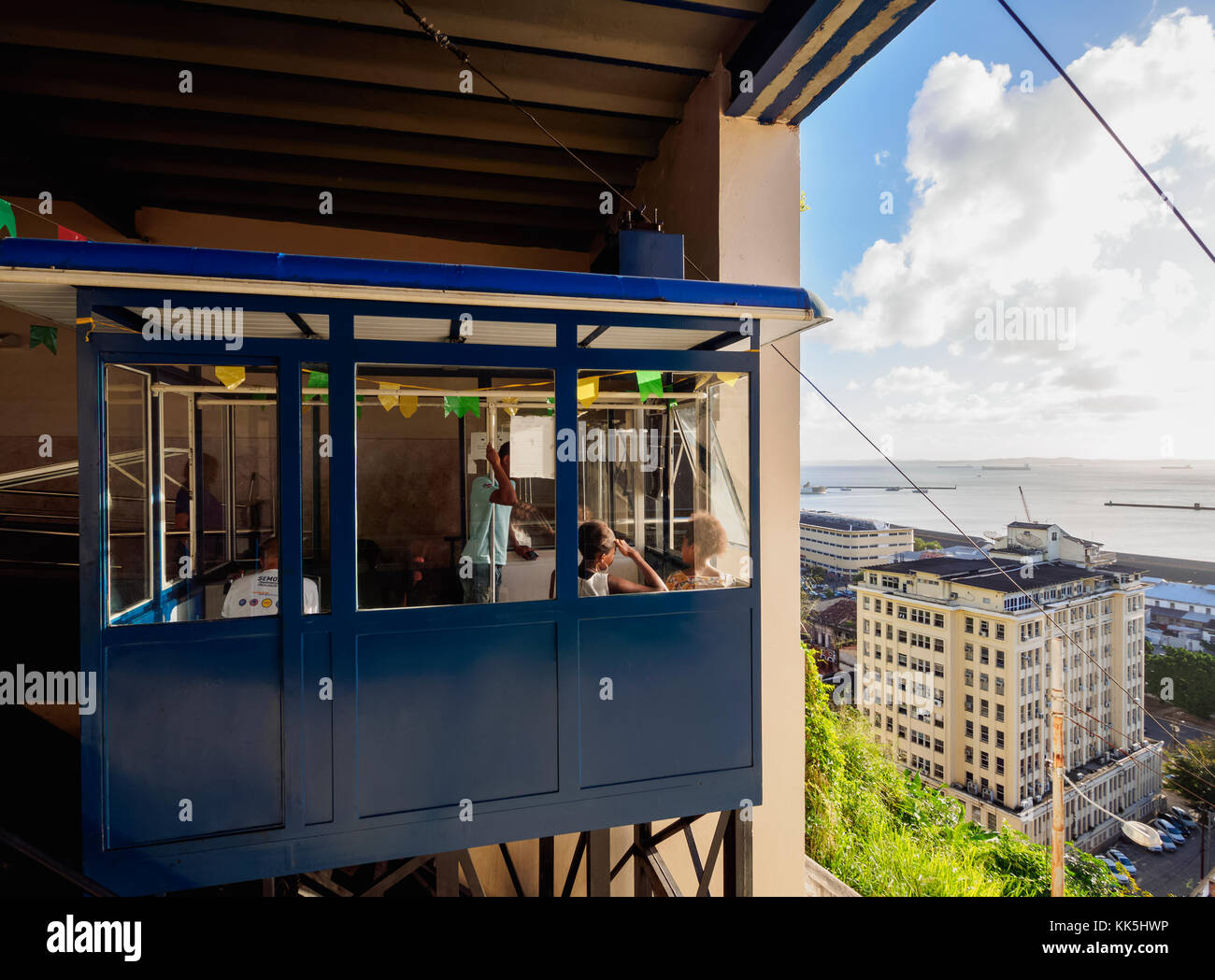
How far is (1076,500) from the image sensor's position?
63.8m

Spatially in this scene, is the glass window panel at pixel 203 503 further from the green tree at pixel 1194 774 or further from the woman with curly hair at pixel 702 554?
the green tree at pixel 1194 774

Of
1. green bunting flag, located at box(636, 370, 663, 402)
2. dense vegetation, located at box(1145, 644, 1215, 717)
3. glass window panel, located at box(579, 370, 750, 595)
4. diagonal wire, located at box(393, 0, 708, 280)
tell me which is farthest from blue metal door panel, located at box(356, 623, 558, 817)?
dense vegetation, located at box(1145, 644, 1215, 717)

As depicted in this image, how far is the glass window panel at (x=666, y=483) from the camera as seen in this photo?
3361mm

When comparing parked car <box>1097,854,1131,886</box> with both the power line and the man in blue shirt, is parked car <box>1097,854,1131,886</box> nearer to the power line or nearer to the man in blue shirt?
the power line

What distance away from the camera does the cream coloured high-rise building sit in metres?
39.9

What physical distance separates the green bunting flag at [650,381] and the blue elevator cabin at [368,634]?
26mm

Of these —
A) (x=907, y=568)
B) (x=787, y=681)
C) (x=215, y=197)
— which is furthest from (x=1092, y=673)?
(x=215, y=197)

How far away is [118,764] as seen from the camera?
251 cm

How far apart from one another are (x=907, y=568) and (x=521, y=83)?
5412 centimetres

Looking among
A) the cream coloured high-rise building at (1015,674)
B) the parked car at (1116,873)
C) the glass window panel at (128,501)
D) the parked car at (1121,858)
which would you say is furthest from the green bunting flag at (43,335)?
the parked car at (1121,858)

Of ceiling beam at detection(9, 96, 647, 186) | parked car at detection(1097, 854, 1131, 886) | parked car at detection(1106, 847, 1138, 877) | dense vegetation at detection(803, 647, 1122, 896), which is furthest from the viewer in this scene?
parked car at detection(1106, 847, 1138, 877)

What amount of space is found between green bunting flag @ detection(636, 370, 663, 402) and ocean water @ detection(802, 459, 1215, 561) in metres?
50.0
